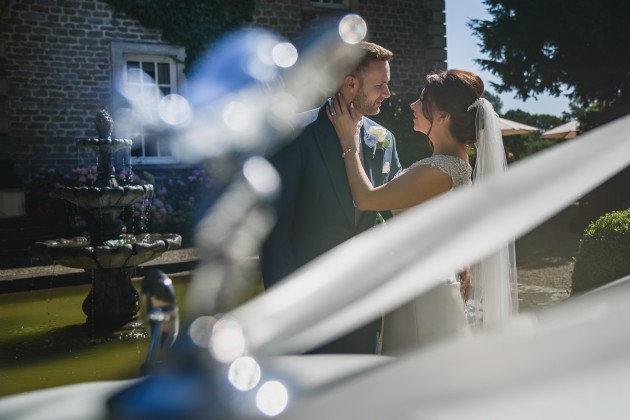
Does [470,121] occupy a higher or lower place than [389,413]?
higher

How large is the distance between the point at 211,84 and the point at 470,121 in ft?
35.8

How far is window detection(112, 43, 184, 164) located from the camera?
509 inches

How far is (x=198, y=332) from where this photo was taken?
127cm

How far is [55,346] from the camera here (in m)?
5.75

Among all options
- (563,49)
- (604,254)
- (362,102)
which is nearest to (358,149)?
(362,102)

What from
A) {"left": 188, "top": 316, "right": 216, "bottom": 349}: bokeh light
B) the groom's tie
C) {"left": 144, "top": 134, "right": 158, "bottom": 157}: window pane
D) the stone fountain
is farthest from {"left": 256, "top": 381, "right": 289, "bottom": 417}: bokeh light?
{"left": 144, "top": 134, "right": 158, "bottom": 157}: window pane

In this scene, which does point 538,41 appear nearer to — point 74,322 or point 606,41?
point 606,41

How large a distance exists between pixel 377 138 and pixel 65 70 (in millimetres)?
10385

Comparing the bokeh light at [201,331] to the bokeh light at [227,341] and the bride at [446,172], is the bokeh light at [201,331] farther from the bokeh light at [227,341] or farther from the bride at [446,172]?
the bride at [446,172]

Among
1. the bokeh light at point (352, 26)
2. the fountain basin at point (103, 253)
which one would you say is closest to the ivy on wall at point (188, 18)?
the bokeh light at point (352, 26)

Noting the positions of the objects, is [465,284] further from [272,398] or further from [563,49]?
[563,49]

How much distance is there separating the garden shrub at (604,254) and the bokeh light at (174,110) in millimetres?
9752

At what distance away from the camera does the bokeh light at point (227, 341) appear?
1.20 m

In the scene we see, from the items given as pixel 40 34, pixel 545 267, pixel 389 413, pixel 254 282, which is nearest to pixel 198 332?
pixel 389 413
